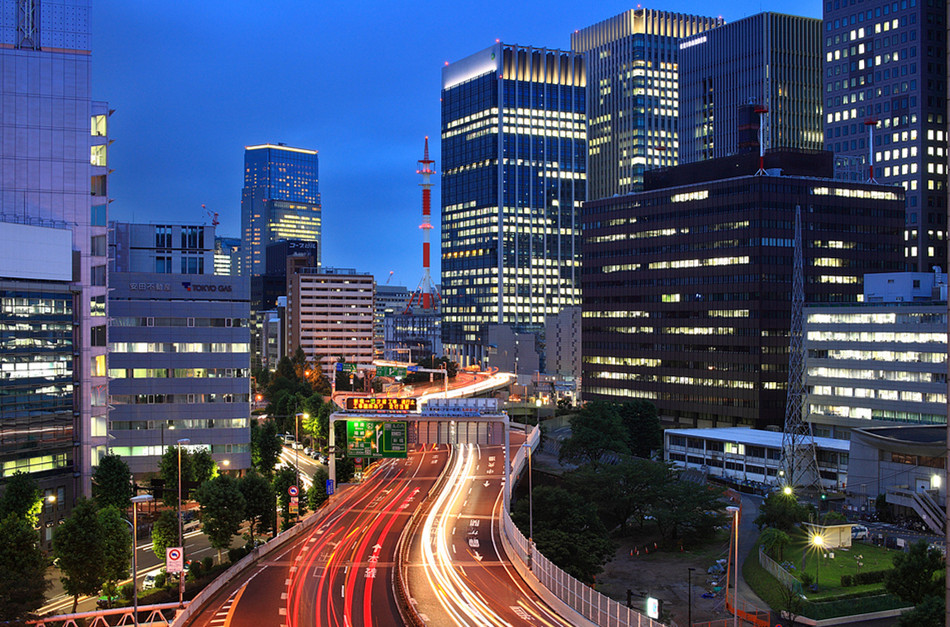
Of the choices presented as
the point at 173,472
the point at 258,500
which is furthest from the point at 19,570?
the point at 173,472

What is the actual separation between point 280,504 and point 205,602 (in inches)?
1608

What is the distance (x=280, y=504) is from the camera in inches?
4055

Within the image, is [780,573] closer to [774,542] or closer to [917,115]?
[774,542]

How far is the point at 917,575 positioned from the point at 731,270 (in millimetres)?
109846

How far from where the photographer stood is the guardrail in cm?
5359

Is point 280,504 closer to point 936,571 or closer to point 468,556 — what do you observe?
point 468,556

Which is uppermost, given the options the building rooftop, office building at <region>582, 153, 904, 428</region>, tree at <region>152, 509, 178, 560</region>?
office building at <region>582, 153, 904, 428</region>

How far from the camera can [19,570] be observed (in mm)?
66625

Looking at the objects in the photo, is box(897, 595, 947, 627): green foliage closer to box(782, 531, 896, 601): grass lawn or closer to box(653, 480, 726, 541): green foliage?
box(782, 531, 896, 601): grass lawn

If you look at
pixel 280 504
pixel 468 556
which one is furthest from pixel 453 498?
pixel 468 556

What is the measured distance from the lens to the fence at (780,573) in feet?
222

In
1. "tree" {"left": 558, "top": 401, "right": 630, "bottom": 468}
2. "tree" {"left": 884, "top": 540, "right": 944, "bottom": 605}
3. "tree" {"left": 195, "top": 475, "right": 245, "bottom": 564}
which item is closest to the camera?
"tree" {"left": 884, "top": 540, "right": 944, "bottom": 605}

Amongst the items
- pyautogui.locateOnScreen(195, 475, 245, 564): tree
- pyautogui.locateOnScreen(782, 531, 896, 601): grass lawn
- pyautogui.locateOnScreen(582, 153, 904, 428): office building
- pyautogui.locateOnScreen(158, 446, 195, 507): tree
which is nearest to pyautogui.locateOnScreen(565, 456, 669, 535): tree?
pyautogui.locateOnScreen(782, 531, 896, 601): grass lawn

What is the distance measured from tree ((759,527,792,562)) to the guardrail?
2099cm
